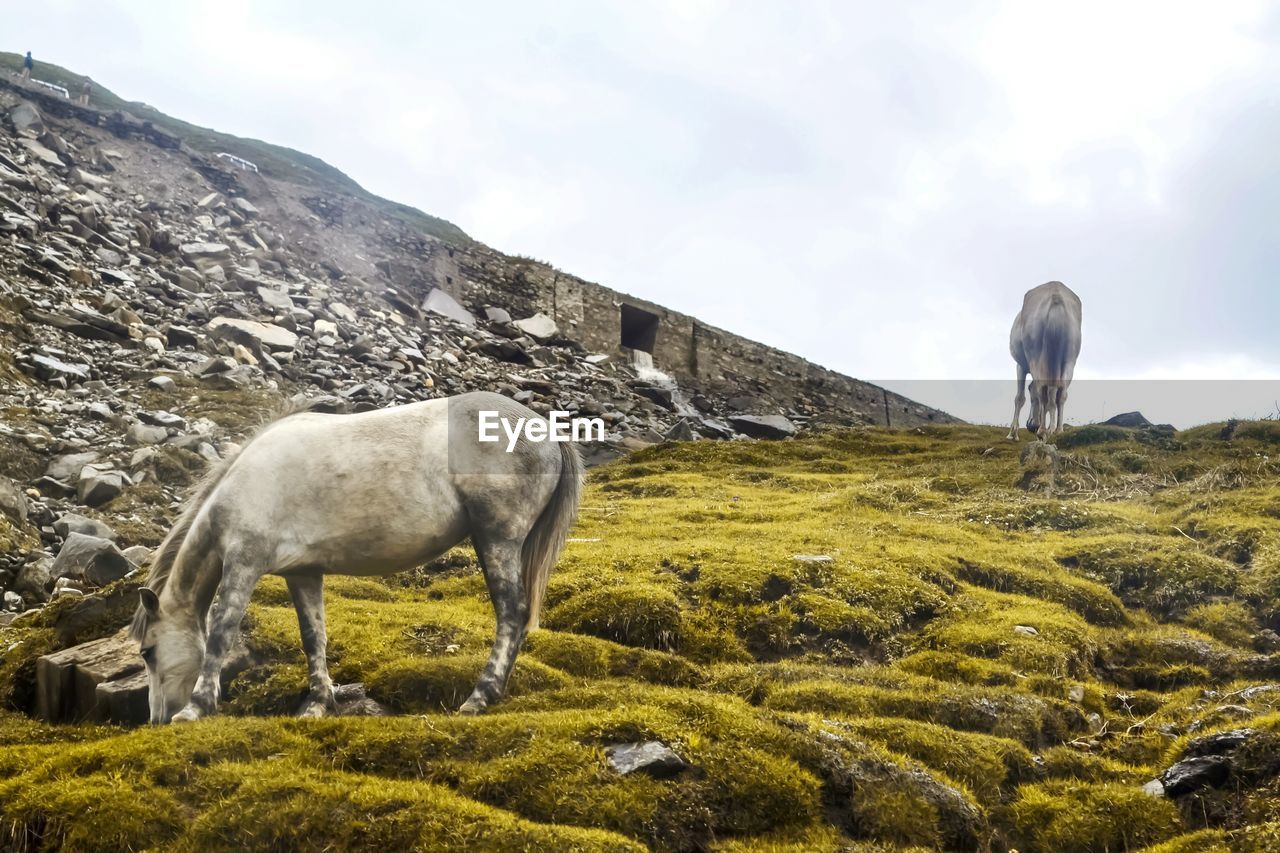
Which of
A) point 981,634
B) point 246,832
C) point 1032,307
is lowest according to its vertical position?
point 246,832

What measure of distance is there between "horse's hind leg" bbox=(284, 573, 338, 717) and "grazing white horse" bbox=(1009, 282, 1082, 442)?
61.3 ft

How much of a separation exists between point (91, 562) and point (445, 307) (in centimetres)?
2466

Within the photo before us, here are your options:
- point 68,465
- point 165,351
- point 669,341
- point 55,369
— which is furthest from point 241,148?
point 68,465

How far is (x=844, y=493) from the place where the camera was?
66.1 ft

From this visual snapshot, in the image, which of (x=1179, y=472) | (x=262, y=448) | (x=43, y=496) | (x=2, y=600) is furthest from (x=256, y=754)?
(x=1179, y=472)

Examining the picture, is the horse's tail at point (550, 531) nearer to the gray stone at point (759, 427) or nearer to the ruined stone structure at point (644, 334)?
the gray stone at point (759, 427)

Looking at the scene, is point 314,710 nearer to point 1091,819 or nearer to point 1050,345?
point 1091,819

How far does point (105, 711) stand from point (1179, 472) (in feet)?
64.3

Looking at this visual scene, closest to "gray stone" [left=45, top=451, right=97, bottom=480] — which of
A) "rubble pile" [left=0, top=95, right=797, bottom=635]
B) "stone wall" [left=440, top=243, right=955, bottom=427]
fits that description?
"rubble pile" [left=0, top=95, right=797, bottom=635]

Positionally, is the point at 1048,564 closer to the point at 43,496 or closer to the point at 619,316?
the point at 43,496

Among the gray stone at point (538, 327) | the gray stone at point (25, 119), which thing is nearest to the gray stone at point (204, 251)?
the gray stone at point (25, 119)

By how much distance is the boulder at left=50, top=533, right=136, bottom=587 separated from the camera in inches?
491

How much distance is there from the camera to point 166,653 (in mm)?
8453

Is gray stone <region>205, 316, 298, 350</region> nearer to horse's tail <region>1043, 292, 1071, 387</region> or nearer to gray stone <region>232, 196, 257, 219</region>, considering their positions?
gray stone <region>232, 196, 257, 219</region>
